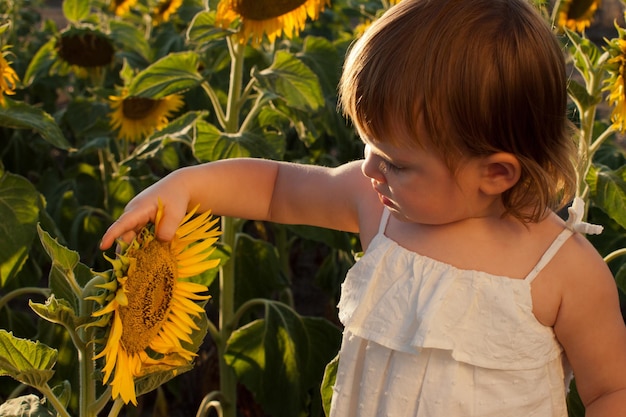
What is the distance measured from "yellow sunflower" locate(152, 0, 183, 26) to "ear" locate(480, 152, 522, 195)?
2.15m

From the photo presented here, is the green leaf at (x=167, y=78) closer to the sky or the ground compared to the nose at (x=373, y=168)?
closer to the ground

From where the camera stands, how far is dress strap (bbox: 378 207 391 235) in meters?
1.32

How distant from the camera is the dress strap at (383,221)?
1.32 metres

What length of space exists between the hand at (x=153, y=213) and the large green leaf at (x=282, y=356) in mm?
812

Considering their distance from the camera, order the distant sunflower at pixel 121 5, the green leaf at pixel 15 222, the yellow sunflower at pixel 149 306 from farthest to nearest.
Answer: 1. the distant sunflower at pixel 121 5
2. the green leaf at pixel 15 222
3. the yellow sunflower at pixel 149 306

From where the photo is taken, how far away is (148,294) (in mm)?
1051

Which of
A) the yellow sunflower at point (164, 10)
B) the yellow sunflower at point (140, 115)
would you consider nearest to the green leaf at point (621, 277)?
the yellow sunflower at point (140, 115)

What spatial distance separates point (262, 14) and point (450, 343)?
1.03 metres

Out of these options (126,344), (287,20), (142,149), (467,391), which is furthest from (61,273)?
(287,20)

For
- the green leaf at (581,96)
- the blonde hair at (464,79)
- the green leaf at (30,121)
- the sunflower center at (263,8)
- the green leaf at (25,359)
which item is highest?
the blonde hair at (464,79)

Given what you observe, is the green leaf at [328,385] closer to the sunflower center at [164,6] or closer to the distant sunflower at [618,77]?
the distant sunflower at [618,77]

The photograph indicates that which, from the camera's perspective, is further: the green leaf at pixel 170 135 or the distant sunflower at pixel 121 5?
the distant sunflower at pixel 121 5

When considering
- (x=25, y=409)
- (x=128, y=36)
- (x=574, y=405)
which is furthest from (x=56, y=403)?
(x=128, y=36)

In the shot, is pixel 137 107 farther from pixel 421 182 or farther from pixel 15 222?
pixel 421 182
